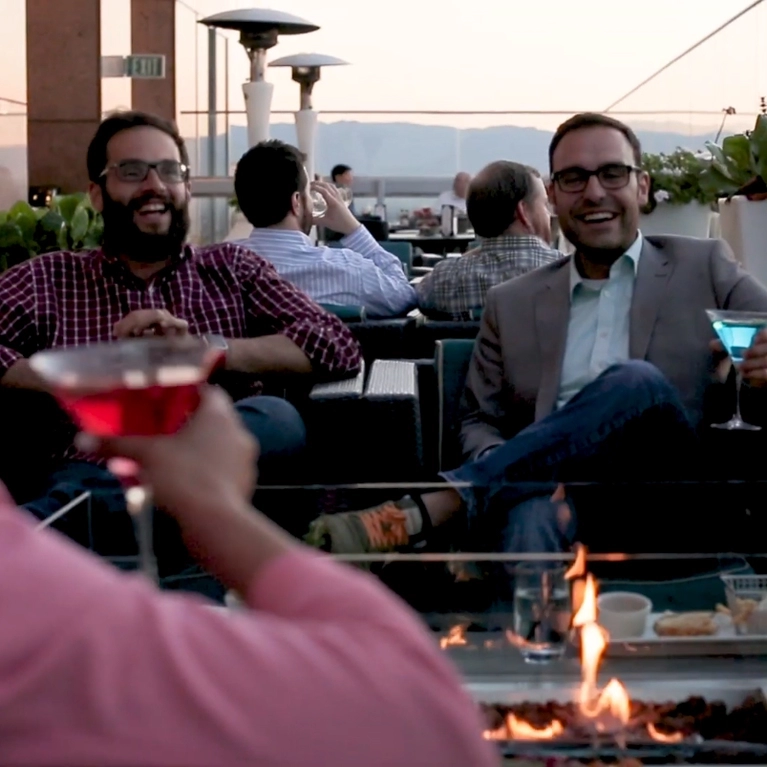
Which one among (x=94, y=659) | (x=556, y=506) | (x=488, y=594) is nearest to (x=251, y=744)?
(x=94, y=659)

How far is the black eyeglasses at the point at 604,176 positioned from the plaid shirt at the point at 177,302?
25.1 inches

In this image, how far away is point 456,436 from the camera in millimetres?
3090

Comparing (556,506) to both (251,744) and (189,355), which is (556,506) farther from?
(251,744)

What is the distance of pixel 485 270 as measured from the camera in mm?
4086

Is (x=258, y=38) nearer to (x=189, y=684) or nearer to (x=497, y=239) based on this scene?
(x=497, y=239)

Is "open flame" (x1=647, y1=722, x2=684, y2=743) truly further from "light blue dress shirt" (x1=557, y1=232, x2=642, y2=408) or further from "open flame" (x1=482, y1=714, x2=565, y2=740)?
"light blue dress shirt" (x1=557, y1=232, x2=642, y2=408)

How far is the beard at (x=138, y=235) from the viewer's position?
9.85 feet

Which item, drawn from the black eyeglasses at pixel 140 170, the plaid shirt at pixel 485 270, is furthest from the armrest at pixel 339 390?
the plaid shirt at pixel 485 270

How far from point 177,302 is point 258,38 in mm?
4108

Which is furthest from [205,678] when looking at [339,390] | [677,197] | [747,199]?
[677,197]

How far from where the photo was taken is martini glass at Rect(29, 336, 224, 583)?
32.4 inches

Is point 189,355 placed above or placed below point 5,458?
above

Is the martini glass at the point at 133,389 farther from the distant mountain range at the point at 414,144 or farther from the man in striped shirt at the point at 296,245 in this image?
the distant mountain range at the point at 414,144

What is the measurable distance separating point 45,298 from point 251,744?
2.43 meters
